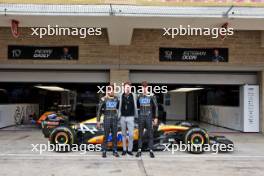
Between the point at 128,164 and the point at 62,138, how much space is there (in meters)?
2.23

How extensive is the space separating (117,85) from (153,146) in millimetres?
5462

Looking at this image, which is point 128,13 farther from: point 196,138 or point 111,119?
point 196,138

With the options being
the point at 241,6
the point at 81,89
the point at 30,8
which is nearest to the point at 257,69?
the point at 241,6

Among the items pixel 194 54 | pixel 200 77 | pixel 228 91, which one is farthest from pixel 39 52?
pixel 228 91

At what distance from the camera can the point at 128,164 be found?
7.96 metres

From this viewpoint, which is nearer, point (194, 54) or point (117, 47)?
point (117, 47)

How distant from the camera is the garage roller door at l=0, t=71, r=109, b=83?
15.2m

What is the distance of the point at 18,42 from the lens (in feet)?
48.0

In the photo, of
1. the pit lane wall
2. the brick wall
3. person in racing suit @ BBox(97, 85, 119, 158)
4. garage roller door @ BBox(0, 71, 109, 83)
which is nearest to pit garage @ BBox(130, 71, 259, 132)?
the brick wall

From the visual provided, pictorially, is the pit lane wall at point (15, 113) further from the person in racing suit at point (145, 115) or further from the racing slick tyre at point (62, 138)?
the person in racing suit at point (145, 115)

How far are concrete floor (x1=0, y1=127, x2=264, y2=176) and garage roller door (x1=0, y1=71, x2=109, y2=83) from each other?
543cm

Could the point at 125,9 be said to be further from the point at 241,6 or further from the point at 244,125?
the point at 244,125

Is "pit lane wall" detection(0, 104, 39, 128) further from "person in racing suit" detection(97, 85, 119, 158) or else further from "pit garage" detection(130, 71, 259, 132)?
"person in racing suit" detection(97, 85, 119, 158)

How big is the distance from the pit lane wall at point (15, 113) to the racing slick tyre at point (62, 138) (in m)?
7.29
